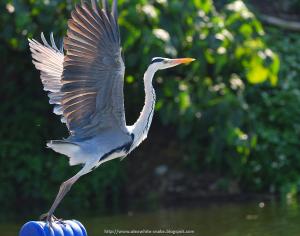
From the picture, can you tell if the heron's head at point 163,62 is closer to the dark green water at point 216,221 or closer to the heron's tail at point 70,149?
the heron's tail at point 70,149

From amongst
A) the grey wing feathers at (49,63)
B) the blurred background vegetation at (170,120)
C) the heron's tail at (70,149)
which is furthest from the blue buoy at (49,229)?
the blurred background vegetation at (170,120)

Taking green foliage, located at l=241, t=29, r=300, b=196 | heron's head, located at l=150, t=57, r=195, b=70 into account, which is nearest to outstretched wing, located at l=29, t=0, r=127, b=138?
heron's head, located at l=150, t=57, r=195, b=70

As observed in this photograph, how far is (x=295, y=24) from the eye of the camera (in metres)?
13.0

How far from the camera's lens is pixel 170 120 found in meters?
9.97

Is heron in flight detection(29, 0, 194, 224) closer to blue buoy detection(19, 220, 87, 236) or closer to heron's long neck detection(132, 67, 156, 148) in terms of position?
heron's long neck detection(132, 67, 156, 148)

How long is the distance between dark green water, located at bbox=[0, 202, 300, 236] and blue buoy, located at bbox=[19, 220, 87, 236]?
1.82 meters

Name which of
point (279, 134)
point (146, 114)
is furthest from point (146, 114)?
point (279, 134)

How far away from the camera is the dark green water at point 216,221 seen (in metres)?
7.51

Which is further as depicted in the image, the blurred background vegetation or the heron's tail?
the blurred background vegetation

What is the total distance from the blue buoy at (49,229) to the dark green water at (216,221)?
182 cm

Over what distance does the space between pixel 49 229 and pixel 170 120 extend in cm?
428

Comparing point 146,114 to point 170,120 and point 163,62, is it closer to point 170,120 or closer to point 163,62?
point 163,62

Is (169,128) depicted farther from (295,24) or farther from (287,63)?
(295,24)

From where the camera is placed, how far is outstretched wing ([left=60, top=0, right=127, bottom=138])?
20.4 feet
